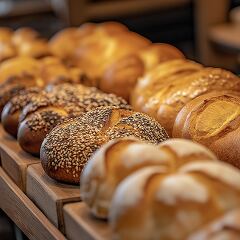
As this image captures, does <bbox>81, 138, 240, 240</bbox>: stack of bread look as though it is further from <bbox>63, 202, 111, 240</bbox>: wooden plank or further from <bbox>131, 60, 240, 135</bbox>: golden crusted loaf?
<bbox>131, 60, 240, 135</bbox>: golden crusted loaf

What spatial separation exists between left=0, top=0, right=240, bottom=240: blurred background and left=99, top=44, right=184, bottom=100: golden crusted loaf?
1747mm

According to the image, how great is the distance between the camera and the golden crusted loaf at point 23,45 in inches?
75.6

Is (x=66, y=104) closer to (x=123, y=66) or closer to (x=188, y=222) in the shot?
(x=123, y=66)

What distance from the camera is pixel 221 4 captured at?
3.69 meters

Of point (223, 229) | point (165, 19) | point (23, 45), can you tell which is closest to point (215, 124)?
point (223, 229)

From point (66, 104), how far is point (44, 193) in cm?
27

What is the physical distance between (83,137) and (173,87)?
1.13ft

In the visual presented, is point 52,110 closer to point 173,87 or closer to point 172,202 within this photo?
point 173,87

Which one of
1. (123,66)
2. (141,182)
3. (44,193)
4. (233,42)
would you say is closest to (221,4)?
(233,42)

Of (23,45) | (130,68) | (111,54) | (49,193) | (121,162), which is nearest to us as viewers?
(121,162)

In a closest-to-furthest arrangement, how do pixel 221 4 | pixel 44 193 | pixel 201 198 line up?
pixel 201 198 → pixel 44 193 → pixel 221 4

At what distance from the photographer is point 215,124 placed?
3.64 ft

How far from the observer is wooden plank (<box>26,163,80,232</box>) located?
1.01m

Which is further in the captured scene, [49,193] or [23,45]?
[23,45]
